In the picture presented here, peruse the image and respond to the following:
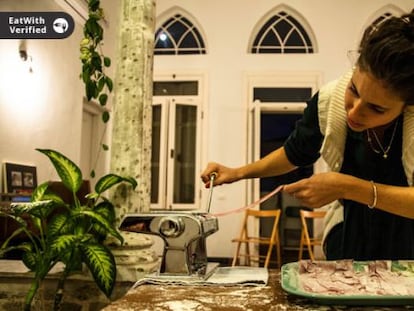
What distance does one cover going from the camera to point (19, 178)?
11.8 feet

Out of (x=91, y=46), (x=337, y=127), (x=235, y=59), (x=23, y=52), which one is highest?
(x=235, y=59)

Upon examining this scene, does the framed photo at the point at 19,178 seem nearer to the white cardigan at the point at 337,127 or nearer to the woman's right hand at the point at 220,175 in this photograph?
the woman's right hand at the point at 220,175

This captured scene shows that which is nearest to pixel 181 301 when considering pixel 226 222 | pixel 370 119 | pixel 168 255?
pixel 168 255

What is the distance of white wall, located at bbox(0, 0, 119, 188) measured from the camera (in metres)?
3.54

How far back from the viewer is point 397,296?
2.61ft

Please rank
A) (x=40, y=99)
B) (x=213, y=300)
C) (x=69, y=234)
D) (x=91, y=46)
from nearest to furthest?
(x=213, y=300) → (x=69, y=234) → (x=91, y=46) → (x=40, y=99)

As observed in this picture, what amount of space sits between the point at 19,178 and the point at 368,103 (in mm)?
3190

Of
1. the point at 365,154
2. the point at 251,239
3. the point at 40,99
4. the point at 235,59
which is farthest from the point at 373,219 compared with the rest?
the point at 235,59

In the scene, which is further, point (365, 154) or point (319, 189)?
point (365, 154)

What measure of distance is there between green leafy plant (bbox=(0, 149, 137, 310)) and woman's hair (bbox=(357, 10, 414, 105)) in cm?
113

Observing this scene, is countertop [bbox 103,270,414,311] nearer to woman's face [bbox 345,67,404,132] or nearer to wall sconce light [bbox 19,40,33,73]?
woman's face [bbox 345,67,404,132]

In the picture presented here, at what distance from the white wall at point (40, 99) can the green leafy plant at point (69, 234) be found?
1.93 m

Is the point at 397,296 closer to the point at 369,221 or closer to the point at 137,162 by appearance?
the point at 369,221

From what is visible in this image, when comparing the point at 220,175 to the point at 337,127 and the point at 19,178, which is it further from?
the point at 19,178
